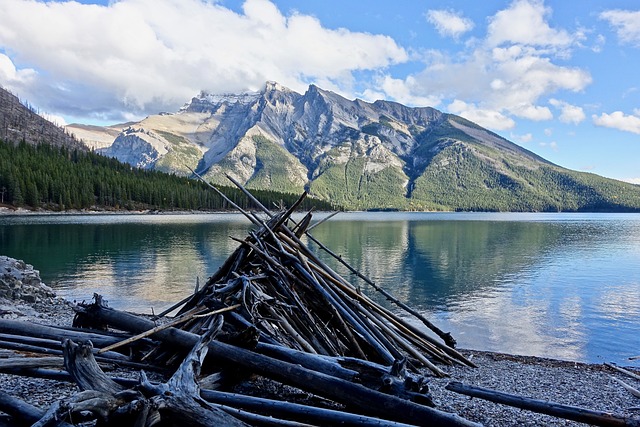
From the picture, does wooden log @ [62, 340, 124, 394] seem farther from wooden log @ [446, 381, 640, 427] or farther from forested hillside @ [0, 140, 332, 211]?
forested hillside @ [0, 140, 332, 211]

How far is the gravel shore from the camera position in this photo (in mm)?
7266

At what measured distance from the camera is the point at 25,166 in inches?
5128

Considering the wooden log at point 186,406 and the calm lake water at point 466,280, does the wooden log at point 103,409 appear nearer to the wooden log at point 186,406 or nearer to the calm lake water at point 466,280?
the wooden log at point 186,406

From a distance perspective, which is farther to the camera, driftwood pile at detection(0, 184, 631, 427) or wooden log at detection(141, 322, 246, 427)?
driftwood pile at detection(0, 184, 631, 427)

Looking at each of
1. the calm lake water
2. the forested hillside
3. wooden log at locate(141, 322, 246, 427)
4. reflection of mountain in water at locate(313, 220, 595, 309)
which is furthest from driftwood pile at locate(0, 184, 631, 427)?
the forested hillside

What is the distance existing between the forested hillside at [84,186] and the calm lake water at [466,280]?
177 ft

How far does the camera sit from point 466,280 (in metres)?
39.6

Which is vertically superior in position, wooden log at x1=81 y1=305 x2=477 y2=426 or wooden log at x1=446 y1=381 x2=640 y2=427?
wooden log at x1=81 y1=305 x2=477 y2=426

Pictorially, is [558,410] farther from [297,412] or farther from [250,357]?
[250,357]

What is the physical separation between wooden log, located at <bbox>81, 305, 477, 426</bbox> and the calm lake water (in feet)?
51.7

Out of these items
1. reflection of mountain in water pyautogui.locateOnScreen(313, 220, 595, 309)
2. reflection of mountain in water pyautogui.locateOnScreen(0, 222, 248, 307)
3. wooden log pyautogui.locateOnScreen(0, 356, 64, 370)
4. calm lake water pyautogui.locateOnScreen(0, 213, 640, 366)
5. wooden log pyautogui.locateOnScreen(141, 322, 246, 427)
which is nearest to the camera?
wooden log pyautogui.locateOnScreen(141, 322, 246, 427)

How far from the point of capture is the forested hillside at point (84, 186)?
12300 cm

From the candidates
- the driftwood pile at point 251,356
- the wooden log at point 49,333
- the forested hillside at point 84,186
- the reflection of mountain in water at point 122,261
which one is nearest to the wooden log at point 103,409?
the driftwood pile at point 251,356

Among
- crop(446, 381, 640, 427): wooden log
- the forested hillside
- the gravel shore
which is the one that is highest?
the forested hillside
